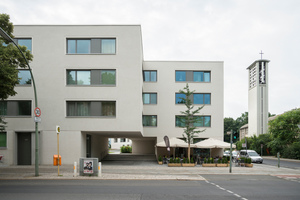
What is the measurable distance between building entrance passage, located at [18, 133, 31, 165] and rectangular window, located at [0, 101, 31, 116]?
6.20 feet

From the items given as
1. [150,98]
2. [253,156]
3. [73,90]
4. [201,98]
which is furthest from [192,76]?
[73,90]

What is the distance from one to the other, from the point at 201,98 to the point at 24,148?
65.3 feet

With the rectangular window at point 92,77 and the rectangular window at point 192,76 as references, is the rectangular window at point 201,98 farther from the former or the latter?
the rectangular window at point 92,77

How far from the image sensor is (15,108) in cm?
2362

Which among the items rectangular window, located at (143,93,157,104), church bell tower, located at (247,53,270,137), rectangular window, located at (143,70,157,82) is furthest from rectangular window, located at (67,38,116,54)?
church bell tower, located at (247,53,270,137)

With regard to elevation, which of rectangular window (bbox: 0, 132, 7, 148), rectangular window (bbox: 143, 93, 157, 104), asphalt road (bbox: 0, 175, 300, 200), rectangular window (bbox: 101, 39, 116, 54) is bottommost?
asphalt road (bbox: 0, 175, 300, 200)

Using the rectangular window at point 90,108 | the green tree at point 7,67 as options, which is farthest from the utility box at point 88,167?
the rectangular window at point 90,108

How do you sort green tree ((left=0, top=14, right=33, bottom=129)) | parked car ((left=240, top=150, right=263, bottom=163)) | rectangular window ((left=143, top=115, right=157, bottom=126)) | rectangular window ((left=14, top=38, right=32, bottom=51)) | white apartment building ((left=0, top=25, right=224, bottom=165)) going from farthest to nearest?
rectangular window ((left=143, top=115, right=157, bottom=126)) → parked car ((left=240, top=150, right=263, bottom=163)) → rectangular window ((left=14, top=38, right=32, bottom=51)) → white apartment building ((left=0, top=25, right=224, bottom=165)) → green tree ((left=0, top=14, right=33, bottom=129))

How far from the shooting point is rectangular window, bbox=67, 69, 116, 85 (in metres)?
23.6

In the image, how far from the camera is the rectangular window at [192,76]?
33.1m

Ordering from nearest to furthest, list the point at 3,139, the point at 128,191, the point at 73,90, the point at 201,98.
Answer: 1. the point at 128,191
2. the point at 3,139
3. the point at 73,90
4. the point at 201,98

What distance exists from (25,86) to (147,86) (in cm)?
1410

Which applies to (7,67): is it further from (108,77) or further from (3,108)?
(3,108)

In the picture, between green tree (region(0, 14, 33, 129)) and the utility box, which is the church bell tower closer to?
the utility box
